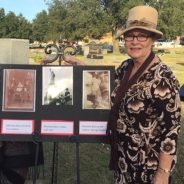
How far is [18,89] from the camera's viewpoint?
405cm

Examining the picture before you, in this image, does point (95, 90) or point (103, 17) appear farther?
point (103, 17)

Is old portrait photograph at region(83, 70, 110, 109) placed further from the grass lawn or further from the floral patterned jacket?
the grass lawn

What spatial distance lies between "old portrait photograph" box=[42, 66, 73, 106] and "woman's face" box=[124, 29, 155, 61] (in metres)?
0.91

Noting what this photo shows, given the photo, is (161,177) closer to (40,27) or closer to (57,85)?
(57,85)

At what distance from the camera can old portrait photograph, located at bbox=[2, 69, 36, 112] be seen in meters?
4.02

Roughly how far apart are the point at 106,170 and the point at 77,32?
179 ft

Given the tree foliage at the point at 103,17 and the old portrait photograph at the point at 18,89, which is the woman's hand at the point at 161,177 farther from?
the tree foliage at the point at 103,17

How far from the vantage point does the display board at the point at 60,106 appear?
3.94m

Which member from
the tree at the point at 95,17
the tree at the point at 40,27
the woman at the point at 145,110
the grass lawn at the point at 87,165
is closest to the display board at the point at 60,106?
the woman at the point at 145,110

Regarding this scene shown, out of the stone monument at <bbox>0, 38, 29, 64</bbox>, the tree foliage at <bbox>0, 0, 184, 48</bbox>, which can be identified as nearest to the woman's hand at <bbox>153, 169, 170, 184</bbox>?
the stone monument at <bbox>0, 38, 29, 64</bbox>

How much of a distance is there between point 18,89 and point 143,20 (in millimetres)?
1390

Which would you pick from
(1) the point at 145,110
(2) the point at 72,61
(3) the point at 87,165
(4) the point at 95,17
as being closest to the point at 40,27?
(4) the point at 95,17

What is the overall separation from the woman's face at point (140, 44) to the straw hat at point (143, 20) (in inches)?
1.4

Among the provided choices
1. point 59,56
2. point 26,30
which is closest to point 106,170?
point 59,56
